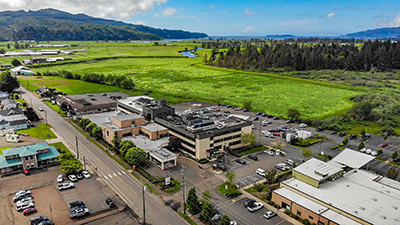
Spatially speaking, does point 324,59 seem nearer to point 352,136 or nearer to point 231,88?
point 231,88

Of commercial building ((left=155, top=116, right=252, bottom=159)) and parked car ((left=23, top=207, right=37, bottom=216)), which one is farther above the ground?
commercial building ((left=155, top=116, right=252, bottom=159))

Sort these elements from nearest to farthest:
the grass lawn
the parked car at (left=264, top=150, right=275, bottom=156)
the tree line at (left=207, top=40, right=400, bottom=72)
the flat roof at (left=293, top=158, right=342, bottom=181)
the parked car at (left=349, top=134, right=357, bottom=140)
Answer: the flat roof at (left=293, top=158, right=342, bottom=181) → the parked car at (left=264, top=150, right=275, bottom=156) → the grass lawn → the parked car at (left=349, top=134, right=357, bottom=140) → the tree line at (left=207, top=40, right=400, bottom=72)

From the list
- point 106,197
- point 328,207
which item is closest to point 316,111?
point 328,207

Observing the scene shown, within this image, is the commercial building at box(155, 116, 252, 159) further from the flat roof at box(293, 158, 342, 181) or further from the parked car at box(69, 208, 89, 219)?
the parked car at box(69, 208, 89, 219)

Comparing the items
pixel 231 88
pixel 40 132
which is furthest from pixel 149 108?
pixel 231 88

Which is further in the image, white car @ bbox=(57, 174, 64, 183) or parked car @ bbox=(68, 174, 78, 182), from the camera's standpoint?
parked car @ bbox=(68, 174, 78, 182)

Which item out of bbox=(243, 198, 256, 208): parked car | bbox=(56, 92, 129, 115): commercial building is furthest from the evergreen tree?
bbox=(56, 92, 129, 115): commercial building

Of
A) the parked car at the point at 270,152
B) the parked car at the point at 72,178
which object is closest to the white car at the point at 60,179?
the parked car at the point at 72,178
